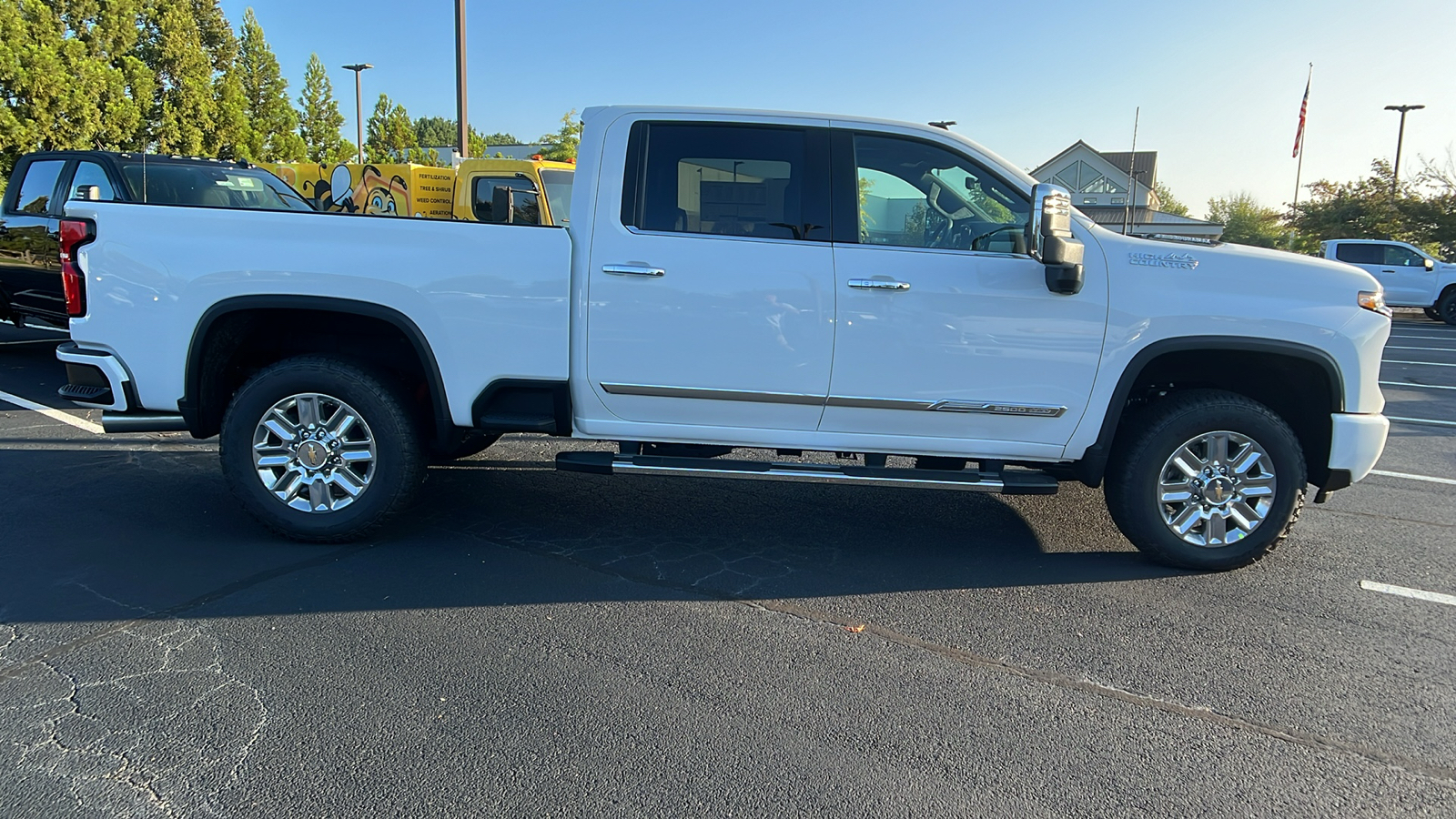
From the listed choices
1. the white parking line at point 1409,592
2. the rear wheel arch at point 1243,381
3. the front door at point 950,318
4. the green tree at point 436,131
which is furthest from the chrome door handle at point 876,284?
the green tree at point 436,131

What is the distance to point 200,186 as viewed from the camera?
8.57m

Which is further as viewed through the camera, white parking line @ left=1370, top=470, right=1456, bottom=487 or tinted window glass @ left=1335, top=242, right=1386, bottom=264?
tinted window glass @ left=1335, top=242, right=1386, bottom=264

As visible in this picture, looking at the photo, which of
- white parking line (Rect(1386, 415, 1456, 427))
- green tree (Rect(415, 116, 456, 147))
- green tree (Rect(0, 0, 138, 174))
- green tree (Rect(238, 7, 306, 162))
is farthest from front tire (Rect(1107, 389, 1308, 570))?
green tree (Rect(415, 116, 456, 147))

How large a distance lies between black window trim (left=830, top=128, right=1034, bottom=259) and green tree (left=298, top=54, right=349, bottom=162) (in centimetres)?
3933

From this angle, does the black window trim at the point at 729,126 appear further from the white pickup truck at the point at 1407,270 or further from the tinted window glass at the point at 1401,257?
the tinted window glass at the point at 1401,257

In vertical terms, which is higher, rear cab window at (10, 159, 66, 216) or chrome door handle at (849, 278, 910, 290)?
rear cab window at (10, 159, 66, 216)

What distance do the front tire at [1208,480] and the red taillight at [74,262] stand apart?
4.96m

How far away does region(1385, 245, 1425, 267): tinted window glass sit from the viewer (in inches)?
838

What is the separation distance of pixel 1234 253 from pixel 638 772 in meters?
3.46

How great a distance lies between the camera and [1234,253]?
4.23 meters

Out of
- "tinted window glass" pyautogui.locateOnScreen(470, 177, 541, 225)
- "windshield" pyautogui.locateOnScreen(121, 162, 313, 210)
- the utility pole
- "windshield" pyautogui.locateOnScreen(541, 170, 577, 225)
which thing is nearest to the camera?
"windshield" pyautogui.locateOnScreen(121, 162, 313, 210)

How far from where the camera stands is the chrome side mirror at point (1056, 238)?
3.88 meters

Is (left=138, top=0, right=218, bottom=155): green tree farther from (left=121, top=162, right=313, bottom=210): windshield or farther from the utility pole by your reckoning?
(left=121, top=162, right=313, bottom=210): windshield

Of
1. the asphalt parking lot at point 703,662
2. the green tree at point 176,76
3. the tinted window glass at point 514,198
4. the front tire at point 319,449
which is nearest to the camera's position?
the asphalt parking lot at point 703,662
